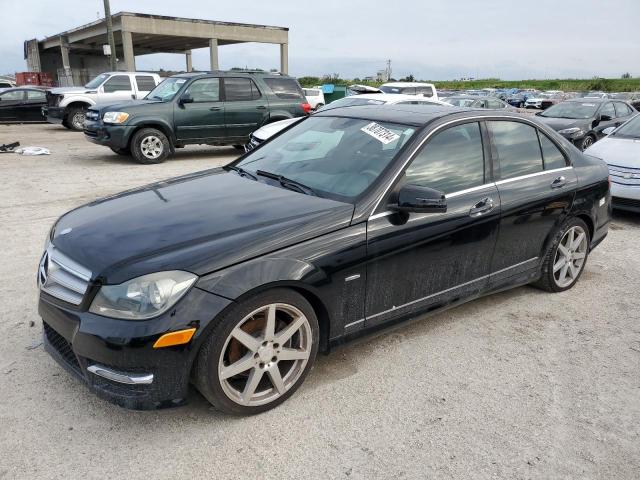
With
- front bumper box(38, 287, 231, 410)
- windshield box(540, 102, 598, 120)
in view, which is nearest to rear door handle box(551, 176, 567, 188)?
front bumper box(38, 287, 231, 410)

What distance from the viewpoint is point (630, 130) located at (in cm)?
823

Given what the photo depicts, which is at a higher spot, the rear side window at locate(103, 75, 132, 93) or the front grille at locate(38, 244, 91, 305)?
the rear side window at locate(103, 75, 132, 93)

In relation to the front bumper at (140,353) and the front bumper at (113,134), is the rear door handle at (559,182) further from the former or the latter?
the front bumper at (113,134)

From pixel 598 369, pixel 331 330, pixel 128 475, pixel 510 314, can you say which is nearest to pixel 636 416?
pixel 598 369

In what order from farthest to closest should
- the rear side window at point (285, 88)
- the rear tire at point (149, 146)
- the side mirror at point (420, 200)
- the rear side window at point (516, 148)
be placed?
the rear side window at point (285, 88)
the rear tire at point (149, 146)
the rear side window at point (516, 148)
the side mirror at point (420, 200)

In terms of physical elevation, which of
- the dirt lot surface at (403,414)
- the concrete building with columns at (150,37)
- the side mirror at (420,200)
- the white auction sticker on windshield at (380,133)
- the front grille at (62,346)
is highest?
the concrete building with columns at (150,37)

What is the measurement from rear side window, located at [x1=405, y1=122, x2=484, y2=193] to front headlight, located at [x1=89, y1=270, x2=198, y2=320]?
5.24 ft

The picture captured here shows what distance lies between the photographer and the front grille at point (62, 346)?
2.67 metres

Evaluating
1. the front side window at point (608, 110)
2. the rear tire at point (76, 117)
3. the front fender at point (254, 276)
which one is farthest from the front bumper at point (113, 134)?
the front side window at point (608, 110)

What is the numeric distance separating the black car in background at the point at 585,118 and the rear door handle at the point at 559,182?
347 inches

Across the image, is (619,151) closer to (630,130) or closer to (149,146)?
(630,130)

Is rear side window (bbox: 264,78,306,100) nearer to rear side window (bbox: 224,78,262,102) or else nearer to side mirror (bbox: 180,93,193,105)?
rear side window (bbox: 224,78,262,102)

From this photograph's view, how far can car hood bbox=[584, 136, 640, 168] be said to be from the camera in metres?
7.07

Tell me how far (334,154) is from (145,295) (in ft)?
5.76
